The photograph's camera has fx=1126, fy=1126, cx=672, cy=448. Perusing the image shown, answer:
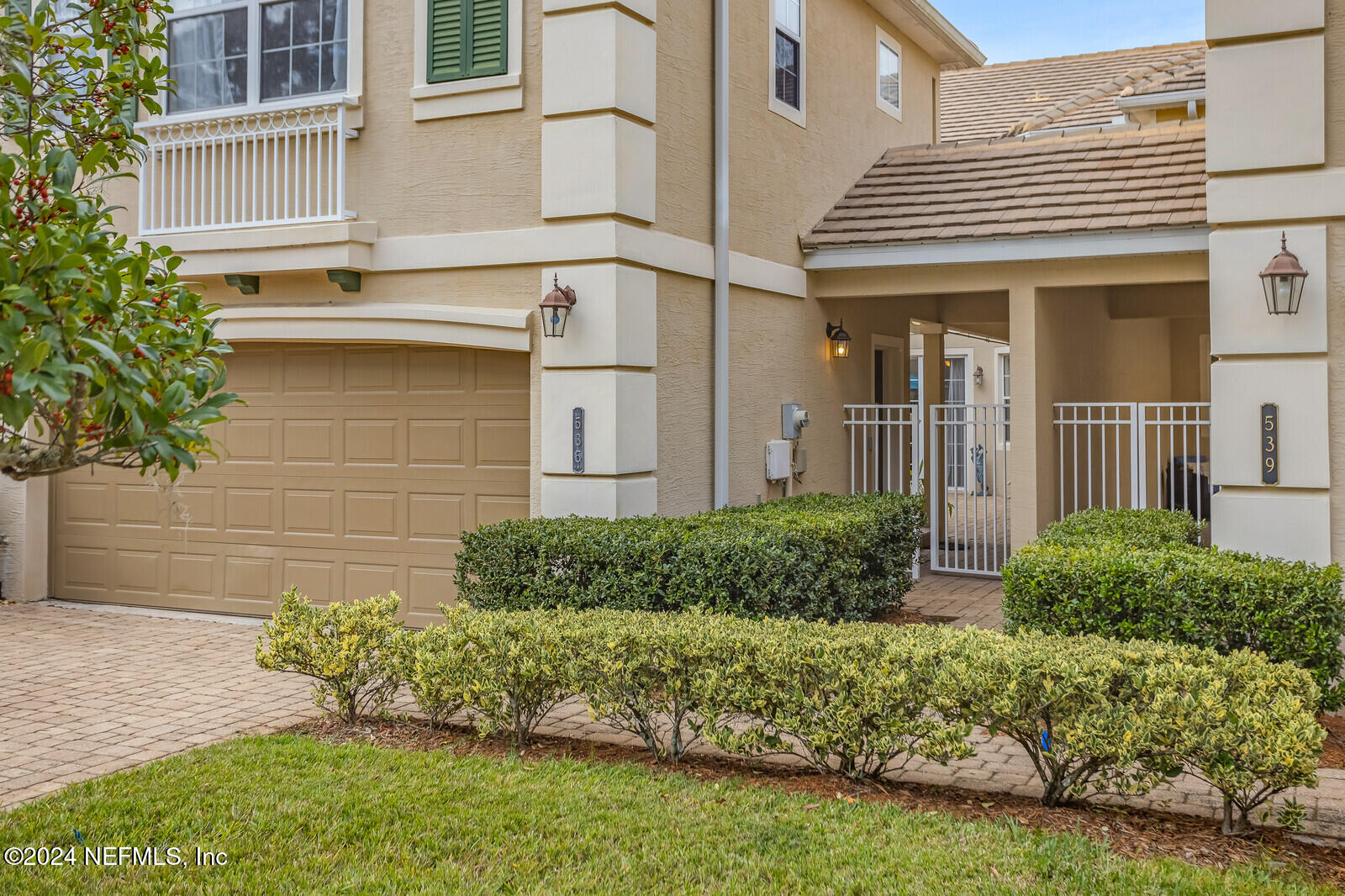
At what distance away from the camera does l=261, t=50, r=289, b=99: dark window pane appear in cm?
970

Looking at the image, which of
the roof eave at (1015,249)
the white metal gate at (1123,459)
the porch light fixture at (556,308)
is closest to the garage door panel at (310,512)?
the porch light fixture at (556,308)

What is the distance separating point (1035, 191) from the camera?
37.3 ft

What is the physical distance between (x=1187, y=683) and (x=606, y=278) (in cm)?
507

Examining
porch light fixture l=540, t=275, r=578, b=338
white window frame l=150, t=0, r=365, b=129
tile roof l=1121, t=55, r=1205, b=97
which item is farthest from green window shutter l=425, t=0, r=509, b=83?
tile roof l=1121, t=55, r=1205, b=97

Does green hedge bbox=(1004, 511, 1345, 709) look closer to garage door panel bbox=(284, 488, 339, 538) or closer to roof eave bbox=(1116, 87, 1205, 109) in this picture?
garage door panel bbox=(284, 488, 339, 538)

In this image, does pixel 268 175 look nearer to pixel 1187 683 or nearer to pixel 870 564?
pixel 870 564

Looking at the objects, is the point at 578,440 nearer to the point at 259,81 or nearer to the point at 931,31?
the point at 259,81

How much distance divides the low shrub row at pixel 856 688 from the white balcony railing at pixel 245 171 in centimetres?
423

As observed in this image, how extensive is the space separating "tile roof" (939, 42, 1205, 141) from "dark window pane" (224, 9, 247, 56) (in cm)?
986

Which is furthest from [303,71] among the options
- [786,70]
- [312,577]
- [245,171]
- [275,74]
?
[786,70]

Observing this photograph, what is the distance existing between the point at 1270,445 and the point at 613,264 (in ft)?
15.6

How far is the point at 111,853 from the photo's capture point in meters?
4.55

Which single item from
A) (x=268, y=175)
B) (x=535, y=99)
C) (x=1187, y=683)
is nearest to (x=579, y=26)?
(x=535, y=99)

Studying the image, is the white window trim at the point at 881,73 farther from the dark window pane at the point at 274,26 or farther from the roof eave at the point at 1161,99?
the dark window pane at the point at 274,26
